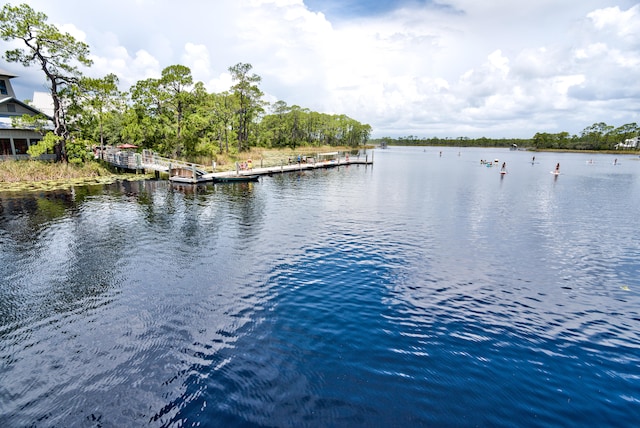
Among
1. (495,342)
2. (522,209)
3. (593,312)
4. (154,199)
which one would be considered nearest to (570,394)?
(495,342)

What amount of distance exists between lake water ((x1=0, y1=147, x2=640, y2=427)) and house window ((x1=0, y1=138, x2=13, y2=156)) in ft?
82.5

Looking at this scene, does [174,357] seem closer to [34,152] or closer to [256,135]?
[34,152]

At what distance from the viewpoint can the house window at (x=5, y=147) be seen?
39.0m

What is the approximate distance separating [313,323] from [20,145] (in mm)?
51281

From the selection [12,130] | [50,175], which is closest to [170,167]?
[50,175]

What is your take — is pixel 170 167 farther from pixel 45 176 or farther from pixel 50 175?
pixel 45 176

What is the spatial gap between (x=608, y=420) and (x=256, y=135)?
363ft

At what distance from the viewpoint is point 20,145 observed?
40.8 m

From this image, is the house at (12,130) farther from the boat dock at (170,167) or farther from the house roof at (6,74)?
the boat dock at (170,167)

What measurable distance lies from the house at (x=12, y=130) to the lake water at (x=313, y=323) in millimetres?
24813

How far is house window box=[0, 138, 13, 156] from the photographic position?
39031mm

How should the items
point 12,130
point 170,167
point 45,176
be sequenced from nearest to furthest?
point 45,176, point 12,130, point 170,167

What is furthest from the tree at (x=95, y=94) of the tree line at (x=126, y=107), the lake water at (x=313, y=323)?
the lake water at (x=313, y=323)

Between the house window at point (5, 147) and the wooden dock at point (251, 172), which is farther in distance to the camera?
the wooden dock at point (251, 172)
